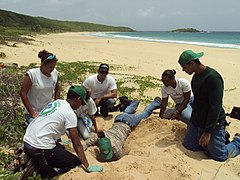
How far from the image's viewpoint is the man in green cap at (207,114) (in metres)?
3.67

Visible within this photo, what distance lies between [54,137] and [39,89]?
125 cm

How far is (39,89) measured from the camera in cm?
430

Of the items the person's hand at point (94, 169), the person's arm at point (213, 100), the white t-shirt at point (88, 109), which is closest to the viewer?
the person's hand at point (94, 169)

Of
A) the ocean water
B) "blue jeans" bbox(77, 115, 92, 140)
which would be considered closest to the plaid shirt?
"blue jeans" bbox(77, 115, 92, 140)

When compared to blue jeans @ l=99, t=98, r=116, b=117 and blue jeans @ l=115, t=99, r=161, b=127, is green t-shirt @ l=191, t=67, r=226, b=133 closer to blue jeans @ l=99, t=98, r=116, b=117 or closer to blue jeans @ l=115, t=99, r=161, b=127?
blue jeans @ l=115, t=99, r=161, b=127

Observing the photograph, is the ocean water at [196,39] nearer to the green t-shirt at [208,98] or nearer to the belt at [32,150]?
the green t-shirt at [208,98]

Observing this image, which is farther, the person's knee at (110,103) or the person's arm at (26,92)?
the person's knee at (110,103)

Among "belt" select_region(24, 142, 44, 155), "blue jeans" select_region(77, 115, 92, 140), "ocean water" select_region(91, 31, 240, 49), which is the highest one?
"belt" select_region(24, 142, 44, 155)

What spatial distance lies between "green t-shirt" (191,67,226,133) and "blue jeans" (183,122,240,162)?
0.48 feet

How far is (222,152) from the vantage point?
13.0 ft

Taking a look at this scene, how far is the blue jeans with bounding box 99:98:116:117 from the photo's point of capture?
229 inches

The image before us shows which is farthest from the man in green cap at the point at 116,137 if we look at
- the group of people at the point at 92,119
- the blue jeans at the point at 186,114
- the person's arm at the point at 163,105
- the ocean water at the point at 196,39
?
the ocean water at the point at 196,39

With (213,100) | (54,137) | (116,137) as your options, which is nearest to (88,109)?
(116,137)

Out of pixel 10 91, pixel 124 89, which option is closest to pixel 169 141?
pixel 10 91
